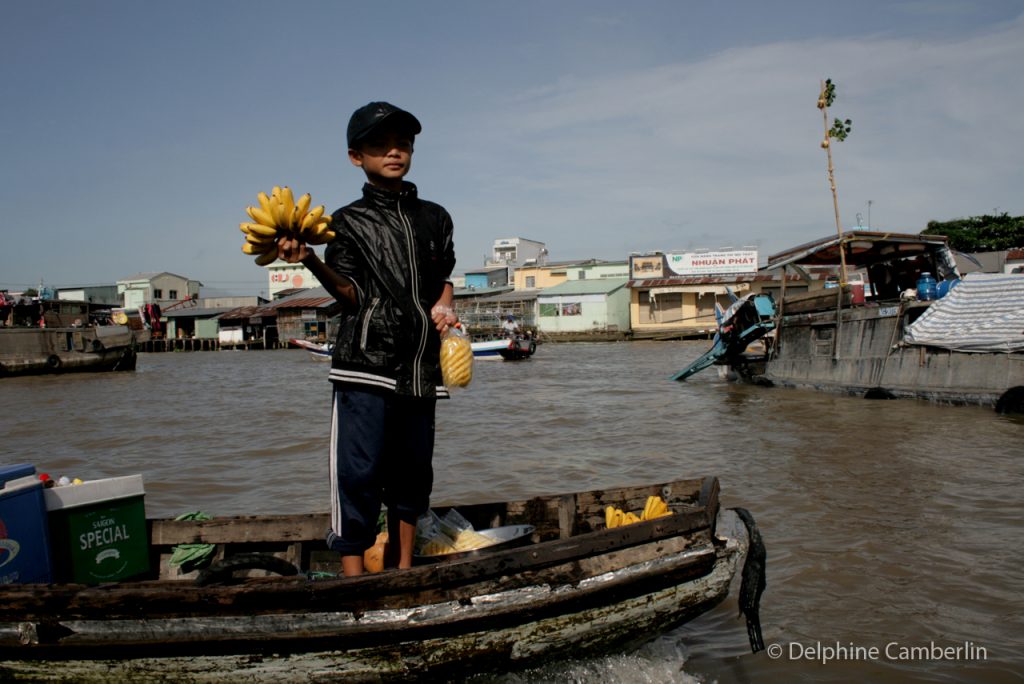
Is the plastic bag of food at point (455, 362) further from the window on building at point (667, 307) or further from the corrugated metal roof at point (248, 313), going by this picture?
the corrugated metal roof at point (248, 313)

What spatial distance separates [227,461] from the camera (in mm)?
9023

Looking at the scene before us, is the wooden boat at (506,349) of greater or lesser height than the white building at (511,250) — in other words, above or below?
Answer: below

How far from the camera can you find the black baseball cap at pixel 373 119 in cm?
254

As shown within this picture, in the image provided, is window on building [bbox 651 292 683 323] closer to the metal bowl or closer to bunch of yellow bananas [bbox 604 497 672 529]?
bunch of yellow bananas [bbox 604 497 672 529]

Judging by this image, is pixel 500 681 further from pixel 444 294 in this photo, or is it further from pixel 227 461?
pixel 227 461

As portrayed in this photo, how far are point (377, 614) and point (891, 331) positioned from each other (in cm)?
1246

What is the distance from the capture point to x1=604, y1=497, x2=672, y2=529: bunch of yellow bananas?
139 inches

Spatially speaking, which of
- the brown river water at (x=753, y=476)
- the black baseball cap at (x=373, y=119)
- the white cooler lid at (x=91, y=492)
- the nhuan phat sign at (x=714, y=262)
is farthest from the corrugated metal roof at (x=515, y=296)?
the black baseball cap at (x=373, y=119)

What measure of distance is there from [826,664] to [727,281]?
3956 cm

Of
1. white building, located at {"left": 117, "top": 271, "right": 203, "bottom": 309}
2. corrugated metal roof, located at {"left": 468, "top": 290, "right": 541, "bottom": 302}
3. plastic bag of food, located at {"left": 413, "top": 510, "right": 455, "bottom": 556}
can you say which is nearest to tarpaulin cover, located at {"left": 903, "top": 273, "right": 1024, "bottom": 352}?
plastic bag of food, located at {"left": 413, "top": 510, "right": 455, "bottom": 556}

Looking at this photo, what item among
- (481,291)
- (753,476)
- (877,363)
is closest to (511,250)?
(481,291)

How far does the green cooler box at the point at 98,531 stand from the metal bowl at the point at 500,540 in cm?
153

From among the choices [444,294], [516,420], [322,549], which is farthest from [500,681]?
[516,420]

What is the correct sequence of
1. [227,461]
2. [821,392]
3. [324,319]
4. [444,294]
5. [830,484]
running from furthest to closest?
[324,319] < [821,392] < [227,461] < [830,484] < [444,294]
